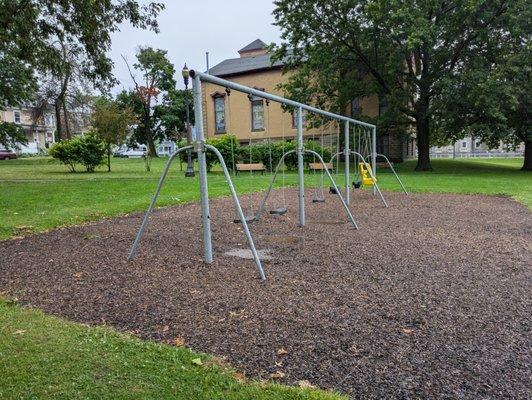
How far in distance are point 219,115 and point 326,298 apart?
37034 millimetres

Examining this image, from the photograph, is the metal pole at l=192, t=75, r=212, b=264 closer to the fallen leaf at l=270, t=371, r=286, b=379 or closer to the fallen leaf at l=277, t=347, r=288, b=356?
the fallen leaf at l=277, t=347, r=288, b=356

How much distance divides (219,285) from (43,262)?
8.00 feet

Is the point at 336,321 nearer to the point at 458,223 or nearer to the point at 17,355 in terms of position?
→ the point at 17,355

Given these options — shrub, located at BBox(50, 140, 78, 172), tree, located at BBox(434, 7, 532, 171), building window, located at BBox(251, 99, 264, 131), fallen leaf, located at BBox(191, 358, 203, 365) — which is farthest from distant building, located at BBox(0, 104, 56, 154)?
fallen leaf, located at BBox(191, 358, 203, 365)

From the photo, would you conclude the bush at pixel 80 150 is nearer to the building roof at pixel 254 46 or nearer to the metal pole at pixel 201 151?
the metal pole at pixel 201 151

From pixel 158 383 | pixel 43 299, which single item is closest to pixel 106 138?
pixel 43 299

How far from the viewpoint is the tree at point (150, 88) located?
55562mm

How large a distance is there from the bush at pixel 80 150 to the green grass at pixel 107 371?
21781 millimetres

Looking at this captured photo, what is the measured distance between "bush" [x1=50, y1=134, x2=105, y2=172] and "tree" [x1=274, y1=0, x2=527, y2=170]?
11445mm

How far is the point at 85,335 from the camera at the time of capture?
3.22 metres

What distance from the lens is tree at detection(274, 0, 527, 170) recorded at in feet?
68.2

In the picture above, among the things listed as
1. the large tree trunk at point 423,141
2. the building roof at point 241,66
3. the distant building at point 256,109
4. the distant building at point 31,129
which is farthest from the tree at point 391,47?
the distant building at point 31,129

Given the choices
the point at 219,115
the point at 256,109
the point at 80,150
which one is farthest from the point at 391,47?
the point at 219,115

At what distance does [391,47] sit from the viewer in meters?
23.5
